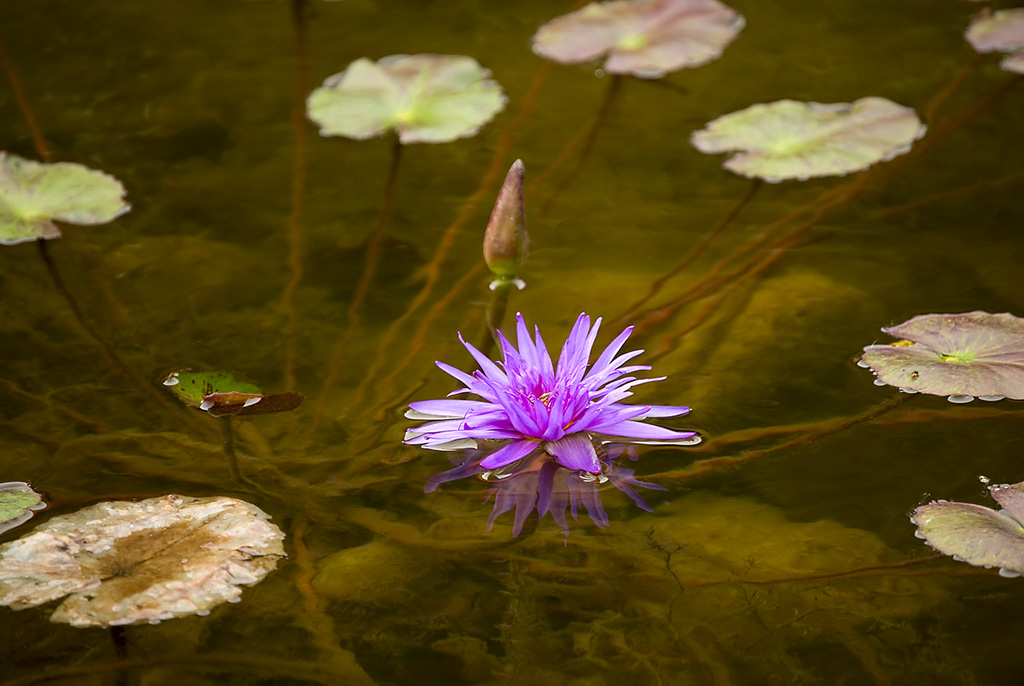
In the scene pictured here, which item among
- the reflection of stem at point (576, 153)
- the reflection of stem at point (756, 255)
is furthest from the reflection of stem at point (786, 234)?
the reflection of stem at point (576, 153)

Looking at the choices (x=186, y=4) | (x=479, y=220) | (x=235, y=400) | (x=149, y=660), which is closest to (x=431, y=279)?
(x=479, y=220)

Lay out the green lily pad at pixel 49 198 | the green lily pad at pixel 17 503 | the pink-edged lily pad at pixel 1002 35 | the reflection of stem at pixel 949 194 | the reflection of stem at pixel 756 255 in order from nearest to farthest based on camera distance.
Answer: the green lily pad at pixel 17 503 < the reflection of stem at pixel 756 255 < the green lily pad at pixel 49 198 < the reflection of stem at pixel 949 194 < the pink-edged lily pad at pixel 1002 35

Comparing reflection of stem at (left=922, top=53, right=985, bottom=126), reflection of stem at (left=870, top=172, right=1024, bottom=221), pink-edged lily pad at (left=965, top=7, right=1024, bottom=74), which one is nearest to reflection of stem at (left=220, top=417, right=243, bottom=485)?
reflection of stem at (left=870, top=172, right=1024, bottom=221)

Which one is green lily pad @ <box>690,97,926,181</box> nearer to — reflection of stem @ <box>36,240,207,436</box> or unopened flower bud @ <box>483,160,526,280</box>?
unopened flower bud @ <box>483,160,526,280</box>

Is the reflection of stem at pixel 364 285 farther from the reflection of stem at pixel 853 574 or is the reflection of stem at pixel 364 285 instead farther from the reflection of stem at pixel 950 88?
the reflection of stem at pixel 950 88

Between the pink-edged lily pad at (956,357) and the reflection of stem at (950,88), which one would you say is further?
the reflection of stem at (950,88)

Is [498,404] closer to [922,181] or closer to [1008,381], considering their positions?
[1008,381]
